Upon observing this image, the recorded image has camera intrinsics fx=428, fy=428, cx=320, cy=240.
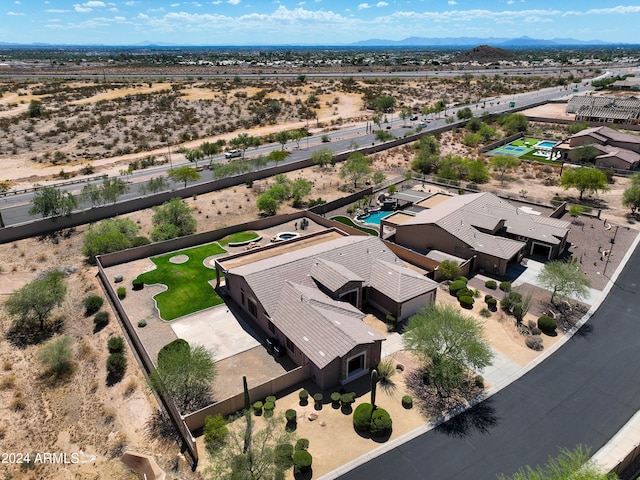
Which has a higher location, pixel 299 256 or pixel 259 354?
pixel 299 256

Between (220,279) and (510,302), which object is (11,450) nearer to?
(220,279)

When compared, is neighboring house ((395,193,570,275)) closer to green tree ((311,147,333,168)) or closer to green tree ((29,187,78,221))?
green tree ((311,147,333,168))

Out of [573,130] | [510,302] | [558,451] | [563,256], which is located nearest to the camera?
[558,451]

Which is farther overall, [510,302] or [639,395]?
[510,302]

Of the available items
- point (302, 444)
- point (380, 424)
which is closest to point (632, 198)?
point (380, 424)

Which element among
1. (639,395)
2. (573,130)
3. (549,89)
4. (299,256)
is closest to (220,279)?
(299,256)

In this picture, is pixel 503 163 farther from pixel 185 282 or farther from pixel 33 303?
pixel 33 303

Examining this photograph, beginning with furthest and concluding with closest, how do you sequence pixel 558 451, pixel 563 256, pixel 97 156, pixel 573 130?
pixel 573 130, pixel 97 156, pixel 563 256, pixel 558 451

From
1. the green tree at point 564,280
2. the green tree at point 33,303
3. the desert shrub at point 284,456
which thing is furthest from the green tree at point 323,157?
the desert shrub at point 284,456
